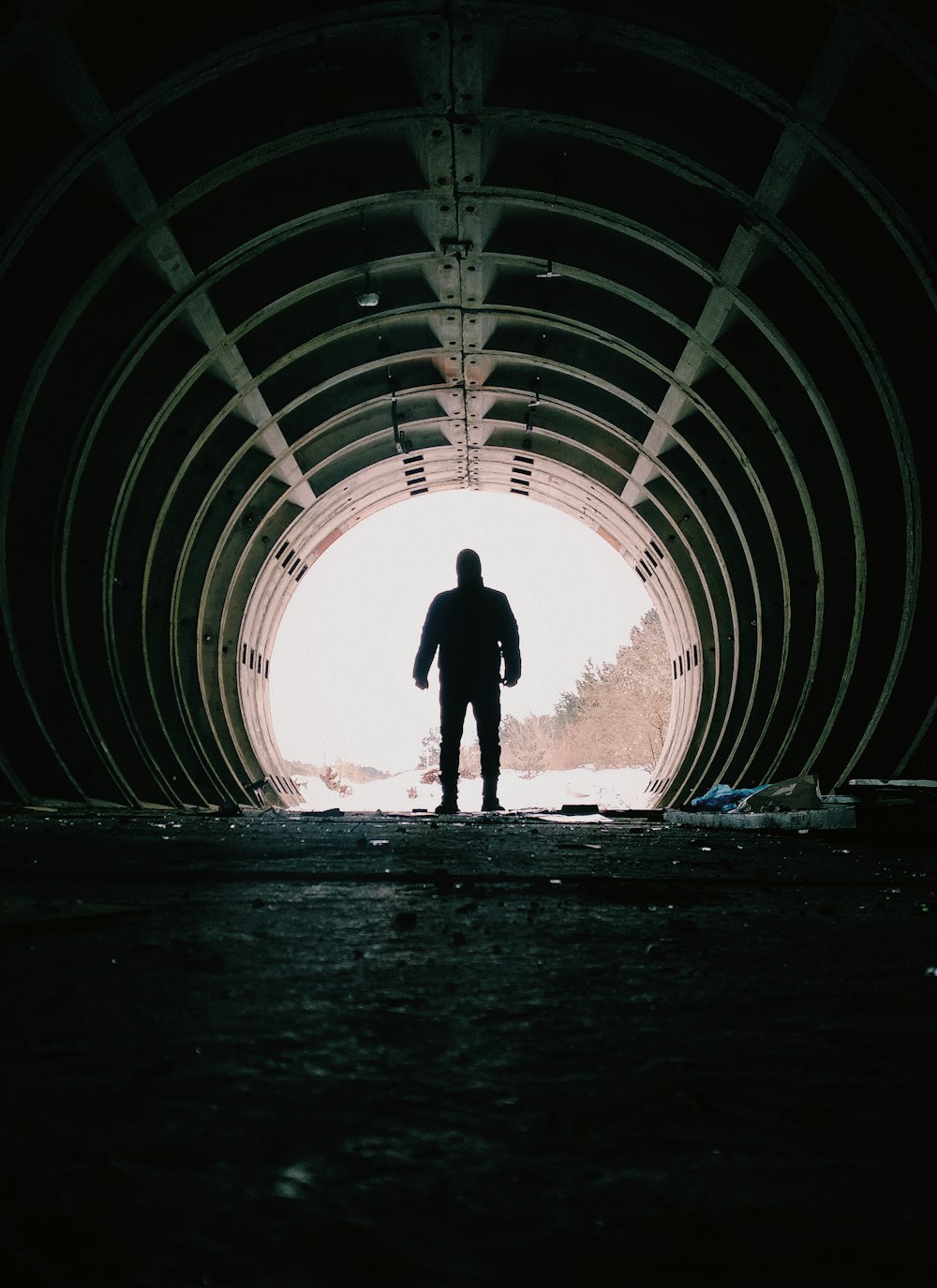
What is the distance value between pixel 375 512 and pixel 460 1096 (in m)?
16.2

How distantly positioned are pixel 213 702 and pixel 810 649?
8501 mm

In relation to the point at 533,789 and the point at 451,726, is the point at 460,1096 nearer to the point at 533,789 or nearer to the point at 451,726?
the point at 451,726

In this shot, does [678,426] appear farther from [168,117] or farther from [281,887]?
[281,887]

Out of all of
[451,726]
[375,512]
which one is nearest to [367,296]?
[451,726]

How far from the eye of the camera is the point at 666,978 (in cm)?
134

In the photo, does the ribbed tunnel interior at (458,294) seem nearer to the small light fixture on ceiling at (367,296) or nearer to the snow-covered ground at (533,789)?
the small light fixture on ceiling at (367,296)

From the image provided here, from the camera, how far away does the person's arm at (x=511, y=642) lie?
26.4ft

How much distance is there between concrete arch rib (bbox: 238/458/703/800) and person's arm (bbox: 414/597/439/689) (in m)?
5.69

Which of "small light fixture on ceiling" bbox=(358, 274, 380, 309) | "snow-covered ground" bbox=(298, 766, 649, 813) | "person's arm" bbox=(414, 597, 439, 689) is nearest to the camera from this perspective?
"person's arm" bbox=(414, 597, 439, 689)

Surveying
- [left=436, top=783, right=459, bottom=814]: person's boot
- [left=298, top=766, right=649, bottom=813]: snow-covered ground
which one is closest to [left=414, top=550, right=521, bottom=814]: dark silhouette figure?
[left=436, top=783, right=459, bottom=814]: person's boot

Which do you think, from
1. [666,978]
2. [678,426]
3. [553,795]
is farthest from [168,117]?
[553,795]

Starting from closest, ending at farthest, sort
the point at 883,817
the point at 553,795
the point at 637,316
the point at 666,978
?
the point at 666,978 → the point at 883,817 → the point at 637,316 → the point at 553,795

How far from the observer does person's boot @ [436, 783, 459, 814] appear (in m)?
7.15

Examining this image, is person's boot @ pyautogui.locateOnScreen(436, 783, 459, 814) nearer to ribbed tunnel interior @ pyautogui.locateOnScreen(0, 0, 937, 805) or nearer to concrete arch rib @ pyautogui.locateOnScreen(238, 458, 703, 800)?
ribbed tunnel interior @ pyautogui.locateOnScreen(0, 0, 937, 805)
